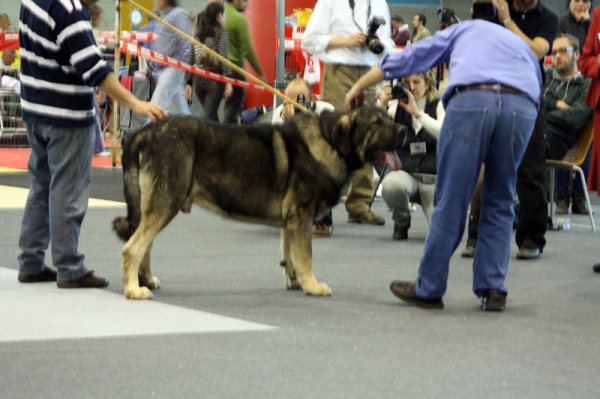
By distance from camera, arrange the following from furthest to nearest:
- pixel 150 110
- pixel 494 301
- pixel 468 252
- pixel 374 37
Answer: pixel 374 37 < pixel 468 252 < pixel 150 110 < pixel 494 301

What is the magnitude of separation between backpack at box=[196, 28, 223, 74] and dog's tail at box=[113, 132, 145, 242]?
20.8ft

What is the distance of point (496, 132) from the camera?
5.00m

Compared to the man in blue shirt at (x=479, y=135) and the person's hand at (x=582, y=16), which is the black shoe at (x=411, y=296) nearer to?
the man in blue shirt at (x=479, y=135)

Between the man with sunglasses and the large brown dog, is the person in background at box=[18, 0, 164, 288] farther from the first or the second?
the man with sunglasses

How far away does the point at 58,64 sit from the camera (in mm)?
5445

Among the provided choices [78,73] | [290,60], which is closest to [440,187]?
[78,73]

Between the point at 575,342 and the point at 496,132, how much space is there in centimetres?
110

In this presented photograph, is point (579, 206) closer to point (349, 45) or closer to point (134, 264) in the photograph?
point (349, 45)

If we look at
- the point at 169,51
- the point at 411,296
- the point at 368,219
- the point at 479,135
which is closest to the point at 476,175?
the point at 479,135

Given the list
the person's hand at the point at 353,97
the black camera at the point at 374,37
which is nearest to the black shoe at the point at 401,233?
the black camera at the point at 374,37

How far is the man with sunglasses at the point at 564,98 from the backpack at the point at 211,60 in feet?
12.6

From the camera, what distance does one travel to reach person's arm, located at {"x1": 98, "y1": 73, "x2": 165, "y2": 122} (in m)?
5.39

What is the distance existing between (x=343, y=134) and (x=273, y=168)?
0.42 meters

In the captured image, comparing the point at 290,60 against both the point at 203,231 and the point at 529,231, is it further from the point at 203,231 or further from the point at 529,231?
the point at 529,231
